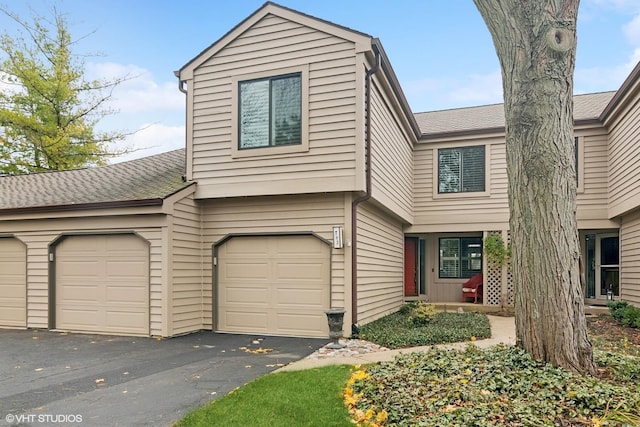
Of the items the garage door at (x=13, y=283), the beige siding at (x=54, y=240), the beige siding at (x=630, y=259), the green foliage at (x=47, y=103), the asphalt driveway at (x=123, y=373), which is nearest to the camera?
the asphalt driveway at (x=123, y=373)

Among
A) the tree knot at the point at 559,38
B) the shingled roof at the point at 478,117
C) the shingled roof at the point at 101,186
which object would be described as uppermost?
the shingled roof at the point at 478,117

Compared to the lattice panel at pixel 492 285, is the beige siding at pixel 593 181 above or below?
above

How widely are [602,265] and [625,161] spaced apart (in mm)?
4027

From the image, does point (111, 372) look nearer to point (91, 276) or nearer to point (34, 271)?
point (91, 276)

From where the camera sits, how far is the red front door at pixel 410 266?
15633 millimetres

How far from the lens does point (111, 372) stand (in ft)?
19.7

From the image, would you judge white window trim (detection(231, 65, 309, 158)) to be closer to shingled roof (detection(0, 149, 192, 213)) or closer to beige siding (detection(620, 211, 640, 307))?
shingled roof (detection(0, 149, 192, 213))

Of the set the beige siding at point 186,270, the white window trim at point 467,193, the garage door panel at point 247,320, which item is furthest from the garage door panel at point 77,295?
the white window trim at point 467,193

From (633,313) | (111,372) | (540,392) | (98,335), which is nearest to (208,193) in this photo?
(98,335)

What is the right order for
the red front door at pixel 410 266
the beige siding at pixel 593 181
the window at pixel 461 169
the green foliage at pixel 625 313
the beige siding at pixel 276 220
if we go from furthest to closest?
1. the red front door at pixel 410 266
2. the window at pixel 461 169
3. the beige siding at pixel 593 181
4. the green foliage at pixel 625 313
5. the beige siding at pixel 276 220

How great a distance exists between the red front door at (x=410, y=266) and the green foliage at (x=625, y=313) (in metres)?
5.84

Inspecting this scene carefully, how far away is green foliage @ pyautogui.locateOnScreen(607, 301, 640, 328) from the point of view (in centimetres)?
962

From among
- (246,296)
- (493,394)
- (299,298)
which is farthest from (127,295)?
(493,394)

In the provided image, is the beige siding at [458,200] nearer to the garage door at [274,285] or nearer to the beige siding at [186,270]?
the garage door at [274,285]
